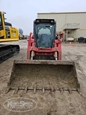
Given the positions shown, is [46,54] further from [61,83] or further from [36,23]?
[61,83]

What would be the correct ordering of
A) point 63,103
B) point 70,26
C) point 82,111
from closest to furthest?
point 82,111, point 63,103, point 70,26

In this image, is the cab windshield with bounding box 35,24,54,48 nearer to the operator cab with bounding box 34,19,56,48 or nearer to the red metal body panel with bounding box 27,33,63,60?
the operator cab with bounding box 34,19,56,48

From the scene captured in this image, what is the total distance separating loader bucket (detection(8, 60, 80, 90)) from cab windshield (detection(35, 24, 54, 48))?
2.50 metres

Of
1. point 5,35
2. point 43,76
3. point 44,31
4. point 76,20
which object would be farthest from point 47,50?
point 76,20

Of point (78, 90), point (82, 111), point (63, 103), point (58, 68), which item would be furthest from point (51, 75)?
point (82, 111)

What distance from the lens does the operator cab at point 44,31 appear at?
7.42 metres

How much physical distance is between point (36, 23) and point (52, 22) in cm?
71

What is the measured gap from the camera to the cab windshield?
738 centimetres

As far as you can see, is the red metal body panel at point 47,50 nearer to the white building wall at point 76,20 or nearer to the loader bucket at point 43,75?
the loader bucket at point 43,75

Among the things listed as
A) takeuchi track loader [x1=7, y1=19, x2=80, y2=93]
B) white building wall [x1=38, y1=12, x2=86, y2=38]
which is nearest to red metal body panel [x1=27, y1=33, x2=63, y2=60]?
takeuchi track loader [x1=7, y1=19, x2=80, y2=93]

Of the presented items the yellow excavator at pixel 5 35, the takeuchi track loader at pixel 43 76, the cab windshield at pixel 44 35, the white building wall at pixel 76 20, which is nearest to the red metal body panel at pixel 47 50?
the cab windshield at pixel 44 35

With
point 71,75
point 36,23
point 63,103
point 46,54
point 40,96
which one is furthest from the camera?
point 36,23

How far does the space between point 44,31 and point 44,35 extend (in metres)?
0.20

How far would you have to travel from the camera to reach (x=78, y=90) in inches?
171
